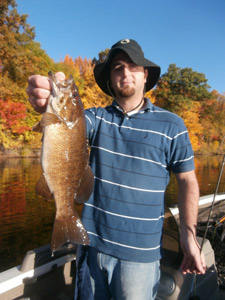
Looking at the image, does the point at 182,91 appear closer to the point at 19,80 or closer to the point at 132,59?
the point at 19,80

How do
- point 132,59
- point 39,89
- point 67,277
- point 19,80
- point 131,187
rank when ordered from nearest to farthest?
1. point 39,89
2. point 131,187
3. point 132,59
4. point 67,277
5. point 19,80

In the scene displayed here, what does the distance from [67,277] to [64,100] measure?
6.36 ft

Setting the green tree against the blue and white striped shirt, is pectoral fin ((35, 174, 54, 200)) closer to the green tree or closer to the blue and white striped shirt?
the blue and white striped shirt

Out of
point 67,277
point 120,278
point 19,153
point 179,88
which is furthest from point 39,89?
point 179,88

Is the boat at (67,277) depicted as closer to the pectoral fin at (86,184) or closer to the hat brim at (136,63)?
the pectoral fin at (86,184)

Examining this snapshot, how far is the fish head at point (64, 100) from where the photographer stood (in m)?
1.78

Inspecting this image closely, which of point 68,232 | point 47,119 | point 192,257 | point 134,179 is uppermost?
point 47,119

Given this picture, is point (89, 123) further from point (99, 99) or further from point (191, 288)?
point (99, 99)

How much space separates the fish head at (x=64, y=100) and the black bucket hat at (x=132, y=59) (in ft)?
1.34

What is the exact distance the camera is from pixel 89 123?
1.95 metres

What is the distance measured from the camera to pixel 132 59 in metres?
1.88

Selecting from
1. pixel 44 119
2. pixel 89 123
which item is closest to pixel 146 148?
pixel 89 123

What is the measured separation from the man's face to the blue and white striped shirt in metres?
0.18

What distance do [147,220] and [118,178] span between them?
365 millimetres
